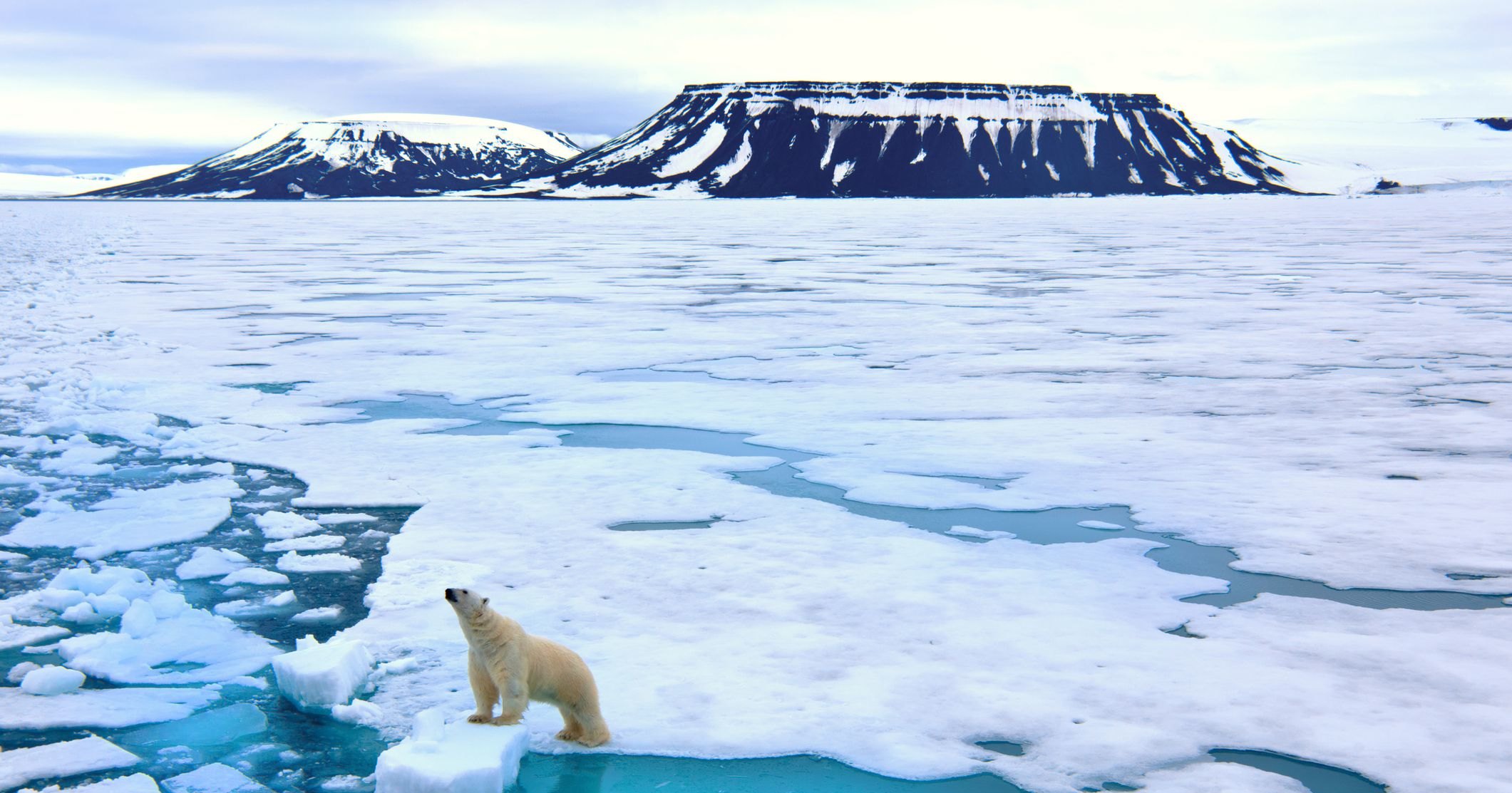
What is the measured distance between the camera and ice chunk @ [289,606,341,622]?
4.28m

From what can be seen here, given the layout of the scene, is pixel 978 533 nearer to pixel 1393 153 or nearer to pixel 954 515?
pixel 954 515

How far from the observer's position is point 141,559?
495 cm

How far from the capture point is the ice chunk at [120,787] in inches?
120

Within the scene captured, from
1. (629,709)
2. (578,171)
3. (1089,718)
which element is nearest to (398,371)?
(629,709)

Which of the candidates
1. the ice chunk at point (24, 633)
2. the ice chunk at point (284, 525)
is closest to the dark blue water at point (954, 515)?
the ice chunk at point (284, 525)

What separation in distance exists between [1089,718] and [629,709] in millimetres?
1438

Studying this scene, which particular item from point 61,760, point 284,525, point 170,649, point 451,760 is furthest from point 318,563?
point 451,760

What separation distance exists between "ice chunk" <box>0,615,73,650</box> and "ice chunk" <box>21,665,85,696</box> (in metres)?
0.41

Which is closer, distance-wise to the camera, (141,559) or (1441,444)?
(141,559)

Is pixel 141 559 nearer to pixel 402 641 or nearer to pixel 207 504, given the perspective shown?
pixel 207 504

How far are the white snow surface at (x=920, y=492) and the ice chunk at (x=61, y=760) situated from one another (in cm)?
80

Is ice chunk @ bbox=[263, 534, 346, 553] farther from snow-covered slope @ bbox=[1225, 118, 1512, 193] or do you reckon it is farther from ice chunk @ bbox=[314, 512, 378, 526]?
snow-covered slope @ bbox=[1225, 118, 1512, 193]

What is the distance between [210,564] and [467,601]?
7.77 ft

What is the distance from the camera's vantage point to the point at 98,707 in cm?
356
